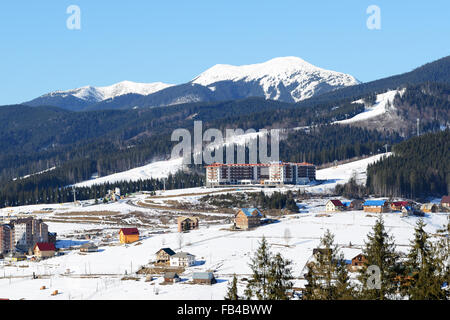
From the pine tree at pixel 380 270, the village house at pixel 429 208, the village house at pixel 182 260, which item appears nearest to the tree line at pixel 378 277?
the pine tree at pixel 380 270

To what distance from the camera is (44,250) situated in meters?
104

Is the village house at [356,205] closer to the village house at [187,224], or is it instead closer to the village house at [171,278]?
the village house at [187,224]

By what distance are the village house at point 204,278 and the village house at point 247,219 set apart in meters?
41.5

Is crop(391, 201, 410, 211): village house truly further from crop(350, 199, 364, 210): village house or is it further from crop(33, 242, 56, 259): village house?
crop(33, 242, 56, 259): village house

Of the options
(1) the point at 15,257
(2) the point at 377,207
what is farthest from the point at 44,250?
(2) the point at 377,207

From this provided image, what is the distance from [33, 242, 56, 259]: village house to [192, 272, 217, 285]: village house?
1559 inches

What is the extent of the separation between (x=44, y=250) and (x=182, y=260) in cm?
3091

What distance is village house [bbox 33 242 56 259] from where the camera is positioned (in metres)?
104

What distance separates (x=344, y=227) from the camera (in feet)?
353

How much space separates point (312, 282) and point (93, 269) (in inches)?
2266

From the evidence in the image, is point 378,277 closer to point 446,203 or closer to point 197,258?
point 197,258

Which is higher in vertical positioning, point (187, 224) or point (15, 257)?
point (187, 224)
